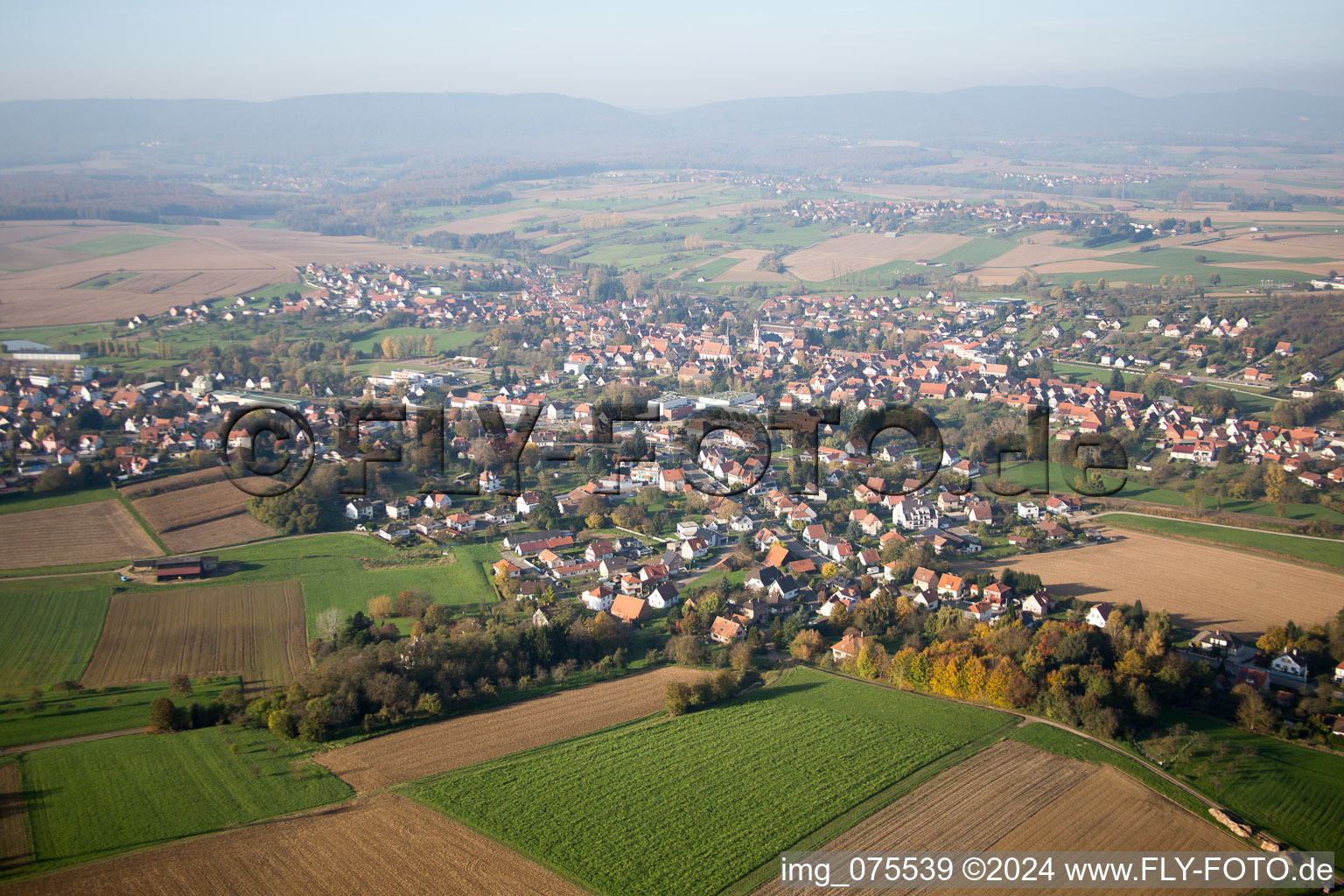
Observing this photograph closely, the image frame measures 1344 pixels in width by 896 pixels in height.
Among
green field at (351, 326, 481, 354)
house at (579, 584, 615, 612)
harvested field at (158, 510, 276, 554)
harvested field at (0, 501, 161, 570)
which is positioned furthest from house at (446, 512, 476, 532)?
green field at (351, 326, 481, 354)

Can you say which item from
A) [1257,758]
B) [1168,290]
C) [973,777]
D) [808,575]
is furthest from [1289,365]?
[973,777]

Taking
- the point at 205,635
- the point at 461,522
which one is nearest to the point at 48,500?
the point at 205,635

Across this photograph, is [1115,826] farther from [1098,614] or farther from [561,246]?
[561,246]

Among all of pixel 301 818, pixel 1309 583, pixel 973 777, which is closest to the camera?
pixel 301 818

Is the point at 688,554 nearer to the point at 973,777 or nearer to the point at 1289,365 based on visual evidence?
the point at 973,777

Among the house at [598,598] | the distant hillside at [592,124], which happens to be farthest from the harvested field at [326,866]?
the distant hillside at [592,124]

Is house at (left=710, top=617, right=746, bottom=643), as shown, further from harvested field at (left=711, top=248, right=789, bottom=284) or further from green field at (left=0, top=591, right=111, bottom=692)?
harvested field at (left=711, top=248, right=789, bottom=284)
